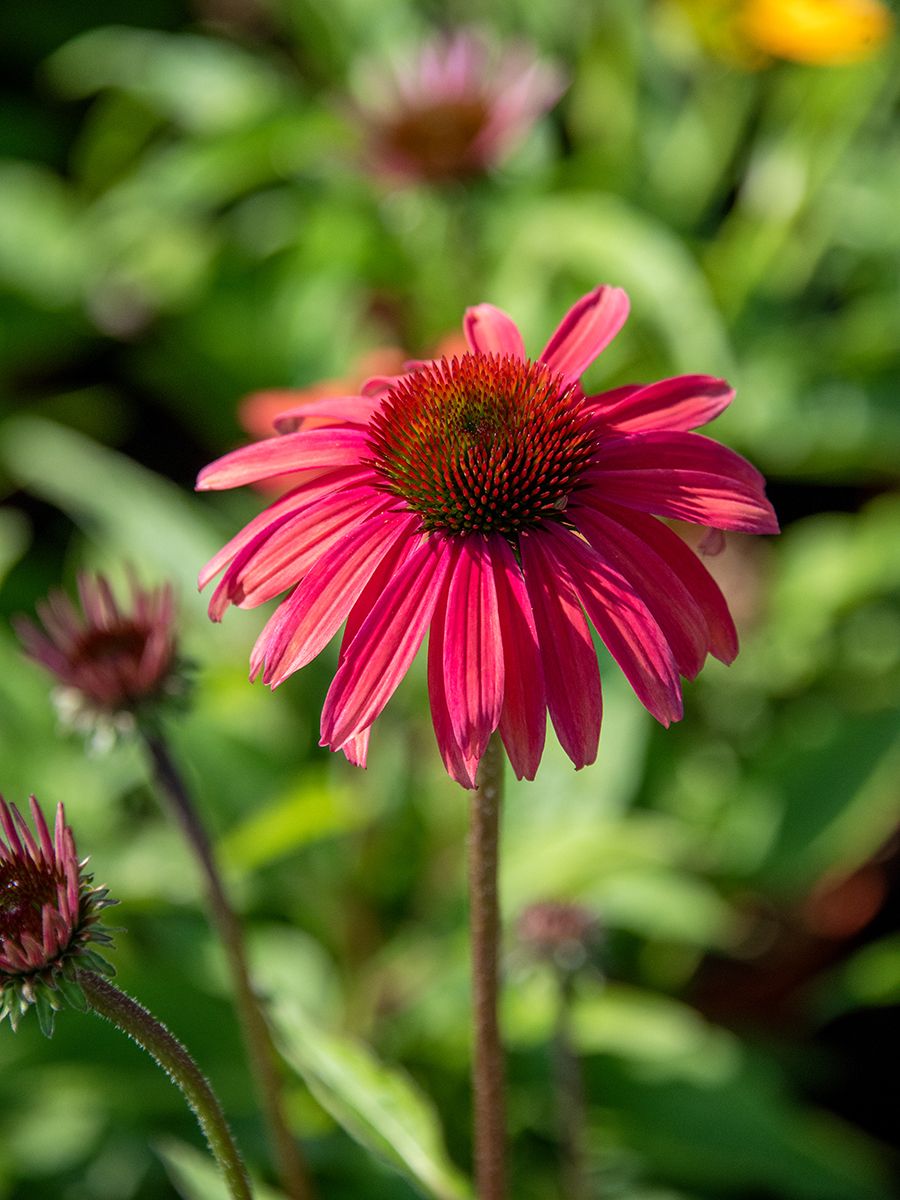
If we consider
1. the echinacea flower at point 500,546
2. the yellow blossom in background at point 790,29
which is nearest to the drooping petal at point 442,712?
the echinacea flower at point 500,546

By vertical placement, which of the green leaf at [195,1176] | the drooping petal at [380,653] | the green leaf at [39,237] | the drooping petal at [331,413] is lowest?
the green leaf at [195,1176]

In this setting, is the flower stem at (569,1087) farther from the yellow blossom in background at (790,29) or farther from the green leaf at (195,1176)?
the yellow blossom in background at (790,29)

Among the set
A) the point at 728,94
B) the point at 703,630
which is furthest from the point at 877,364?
the point at 703,630

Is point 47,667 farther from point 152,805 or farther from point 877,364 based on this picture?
point 877,364

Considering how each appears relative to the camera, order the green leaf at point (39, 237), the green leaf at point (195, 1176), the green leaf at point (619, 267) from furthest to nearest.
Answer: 1. the green leaf at point (39, 237)
2. the green leaf at point (619, 267)
3. the green leaf at point (195, 1176)

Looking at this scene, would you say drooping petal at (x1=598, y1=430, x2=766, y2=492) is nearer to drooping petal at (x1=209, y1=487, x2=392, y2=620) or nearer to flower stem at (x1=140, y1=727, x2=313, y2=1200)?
drooping petal at (x1=209, y1=487, x2=392, y2=620)

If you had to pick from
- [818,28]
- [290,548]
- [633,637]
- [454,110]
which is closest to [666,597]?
[633,637]

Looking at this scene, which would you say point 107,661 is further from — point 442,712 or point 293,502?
point 442,712
